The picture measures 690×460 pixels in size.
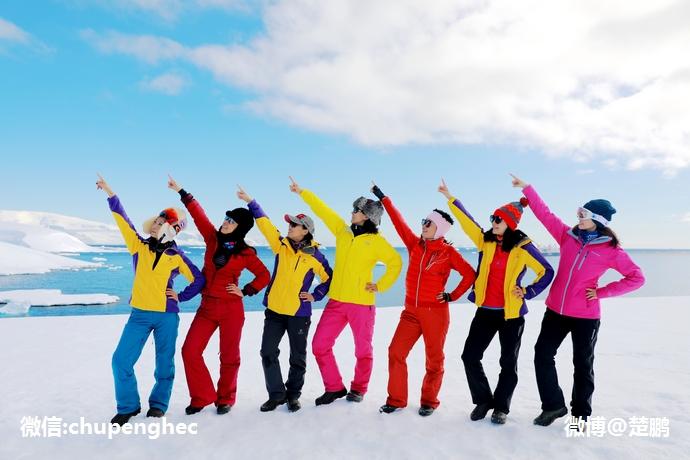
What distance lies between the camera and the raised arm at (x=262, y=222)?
16.4 feet

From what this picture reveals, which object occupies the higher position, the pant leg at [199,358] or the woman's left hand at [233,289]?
the woman's left hand at [233,289]

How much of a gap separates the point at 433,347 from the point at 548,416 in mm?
1314

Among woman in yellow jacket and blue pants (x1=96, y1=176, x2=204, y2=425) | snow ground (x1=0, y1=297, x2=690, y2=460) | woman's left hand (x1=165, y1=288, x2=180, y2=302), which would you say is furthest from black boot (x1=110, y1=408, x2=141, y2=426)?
woman's left hand (x1=165, y1=288, x2=180, y2=302)

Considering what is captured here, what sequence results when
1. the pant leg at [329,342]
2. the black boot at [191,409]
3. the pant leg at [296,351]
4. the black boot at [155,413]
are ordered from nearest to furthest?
the black boot at [155,413], the black boot at [191,409], the pant leg at [296,351], the pant leg at [329,342]

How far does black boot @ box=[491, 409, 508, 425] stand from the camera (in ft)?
14.9

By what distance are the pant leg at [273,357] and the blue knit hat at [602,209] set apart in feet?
11.1

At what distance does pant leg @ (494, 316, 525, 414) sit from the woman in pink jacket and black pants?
0.84 ft

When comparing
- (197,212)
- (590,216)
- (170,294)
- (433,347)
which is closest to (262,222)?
(197,212)

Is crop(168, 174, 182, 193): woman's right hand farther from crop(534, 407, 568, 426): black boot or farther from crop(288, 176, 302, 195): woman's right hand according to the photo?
crop(534, 407, 568, 426): black boot

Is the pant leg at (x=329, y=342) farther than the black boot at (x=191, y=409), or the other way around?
the pant leg at (x=329, y=342)

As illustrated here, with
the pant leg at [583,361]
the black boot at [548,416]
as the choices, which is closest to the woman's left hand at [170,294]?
the black boot at [548,416]

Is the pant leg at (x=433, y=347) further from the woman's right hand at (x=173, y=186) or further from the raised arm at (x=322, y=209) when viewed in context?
the woman's right hand at (x=173, y=186)

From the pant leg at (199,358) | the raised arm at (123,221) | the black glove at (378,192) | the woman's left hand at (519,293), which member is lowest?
the pant leg at (199,358)

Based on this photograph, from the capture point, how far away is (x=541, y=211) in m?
4.86
